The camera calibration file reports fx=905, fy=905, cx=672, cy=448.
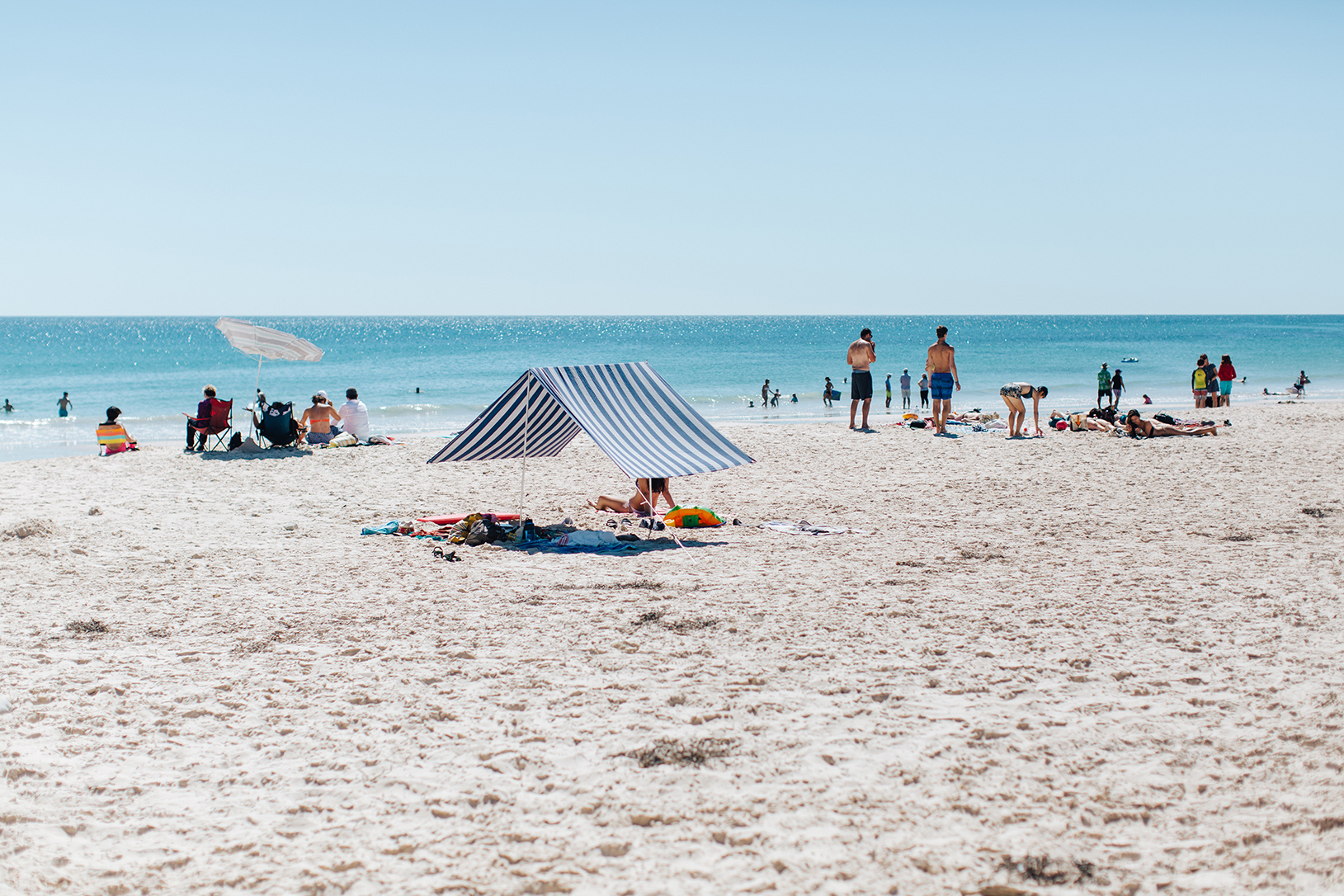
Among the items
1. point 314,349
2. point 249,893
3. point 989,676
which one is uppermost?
point 314,349

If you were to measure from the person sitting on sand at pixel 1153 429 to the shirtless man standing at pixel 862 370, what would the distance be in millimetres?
3936

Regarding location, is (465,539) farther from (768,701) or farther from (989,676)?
(989,676)

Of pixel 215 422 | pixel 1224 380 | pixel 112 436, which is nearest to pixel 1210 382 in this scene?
pixel 1224 380

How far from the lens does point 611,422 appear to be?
26.8ft

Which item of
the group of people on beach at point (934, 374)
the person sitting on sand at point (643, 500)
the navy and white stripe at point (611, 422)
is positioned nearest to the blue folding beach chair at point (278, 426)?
the navy and white stripe at point (611, 422)

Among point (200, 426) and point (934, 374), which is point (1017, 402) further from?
point (200, 426)

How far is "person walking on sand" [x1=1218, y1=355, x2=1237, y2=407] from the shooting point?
19.1 m

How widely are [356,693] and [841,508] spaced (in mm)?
5887

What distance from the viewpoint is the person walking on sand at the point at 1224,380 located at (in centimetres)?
1912

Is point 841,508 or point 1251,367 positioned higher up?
point 1251,367

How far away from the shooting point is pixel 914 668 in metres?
4.72

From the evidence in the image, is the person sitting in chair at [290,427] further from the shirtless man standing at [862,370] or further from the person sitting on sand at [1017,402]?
the person sitting on sand at [1017,402]

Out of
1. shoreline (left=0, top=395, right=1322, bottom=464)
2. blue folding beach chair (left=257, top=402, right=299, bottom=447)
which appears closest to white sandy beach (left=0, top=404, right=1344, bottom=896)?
blue folding beach chair (left=257, top=402, right=299, bottom=447)

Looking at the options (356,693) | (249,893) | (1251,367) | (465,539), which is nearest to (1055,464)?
(465,539)
